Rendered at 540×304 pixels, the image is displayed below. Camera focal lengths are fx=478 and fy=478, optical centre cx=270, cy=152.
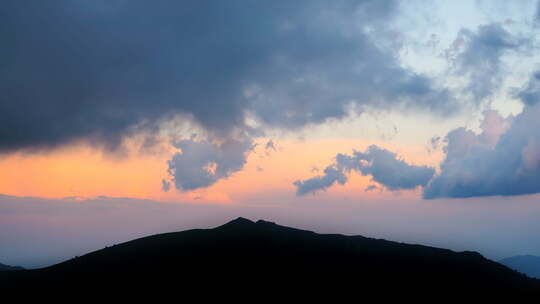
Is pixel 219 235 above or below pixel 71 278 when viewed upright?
above

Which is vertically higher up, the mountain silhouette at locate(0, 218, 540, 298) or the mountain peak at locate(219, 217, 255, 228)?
the mountain peak at locate(219, 217, 255, 228)

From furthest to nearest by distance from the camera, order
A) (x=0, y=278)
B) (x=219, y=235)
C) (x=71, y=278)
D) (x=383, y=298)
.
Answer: (x=219, y=235) < (x=0, y=278) < (x=71, y=278) < (x=383, y=298)

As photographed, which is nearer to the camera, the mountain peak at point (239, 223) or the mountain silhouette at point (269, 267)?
the mountain silhouette at point (269, 267)

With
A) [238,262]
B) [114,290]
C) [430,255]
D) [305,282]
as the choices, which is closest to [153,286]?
[114,290]

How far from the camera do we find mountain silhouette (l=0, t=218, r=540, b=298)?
10612 cm

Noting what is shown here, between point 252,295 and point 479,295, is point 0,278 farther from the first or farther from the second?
point 479,295

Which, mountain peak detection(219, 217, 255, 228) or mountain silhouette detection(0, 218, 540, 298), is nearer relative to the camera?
mountain silhouette detection(0, 218, 540, 298)

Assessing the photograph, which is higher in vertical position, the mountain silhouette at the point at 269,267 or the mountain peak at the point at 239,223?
the mountain peak at the point at 239,223

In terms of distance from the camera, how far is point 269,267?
113m

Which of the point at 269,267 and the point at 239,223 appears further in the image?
the point at 239,223

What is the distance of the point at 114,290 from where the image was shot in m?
103

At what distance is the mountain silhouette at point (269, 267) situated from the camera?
106 meters

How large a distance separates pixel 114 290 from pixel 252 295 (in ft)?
98.0

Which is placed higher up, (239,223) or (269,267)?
(239,223)
